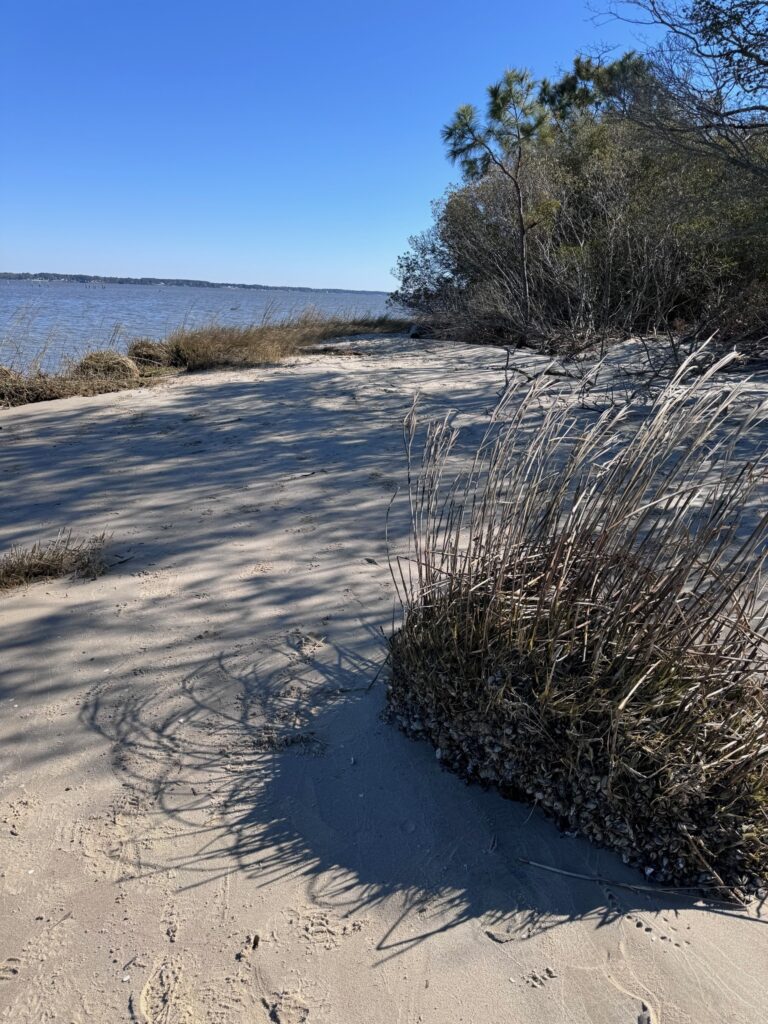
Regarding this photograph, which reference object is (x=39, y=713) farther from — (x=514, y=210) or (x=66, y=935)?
(x=514, y=210)

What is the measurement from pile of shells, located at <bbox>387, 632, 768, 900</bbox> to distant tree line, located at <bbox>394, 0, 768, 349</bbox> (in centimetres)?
422

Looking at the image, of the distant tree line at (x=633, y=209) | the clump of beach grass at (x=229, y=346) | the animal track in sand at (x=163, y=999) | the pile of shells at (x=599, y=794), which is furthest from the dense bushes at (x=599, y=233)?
the animal track in sand at (x=163, y=999)

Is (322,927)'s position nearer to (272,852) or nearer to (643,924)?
(272,852)

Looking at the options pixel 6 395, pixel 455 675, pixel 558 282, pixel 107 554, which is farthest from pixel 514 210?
pixel 455 675

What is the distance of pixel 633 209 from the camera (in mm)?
13078

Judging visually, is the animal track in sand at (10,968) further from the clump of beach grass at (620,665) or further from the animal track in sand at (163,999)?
the clump of beach grass at (620,665)

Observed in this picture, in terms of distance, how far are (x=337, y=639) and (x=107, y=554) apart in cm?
171

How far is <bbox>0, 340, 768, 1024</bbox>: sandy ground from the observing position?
1.66 m

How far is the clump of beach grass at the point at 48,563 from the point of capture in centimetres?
368

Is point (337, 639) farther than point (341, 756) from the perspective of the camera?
Yes

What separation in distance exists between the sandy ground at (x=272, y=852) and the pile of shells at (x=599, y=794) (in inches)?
2.4

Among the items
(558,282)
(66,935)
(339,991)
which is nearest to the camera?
(339,991)

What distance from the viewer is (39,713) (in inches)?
104

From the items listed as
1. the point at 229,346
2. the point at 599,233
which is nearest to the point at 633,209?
the point at 599,233
